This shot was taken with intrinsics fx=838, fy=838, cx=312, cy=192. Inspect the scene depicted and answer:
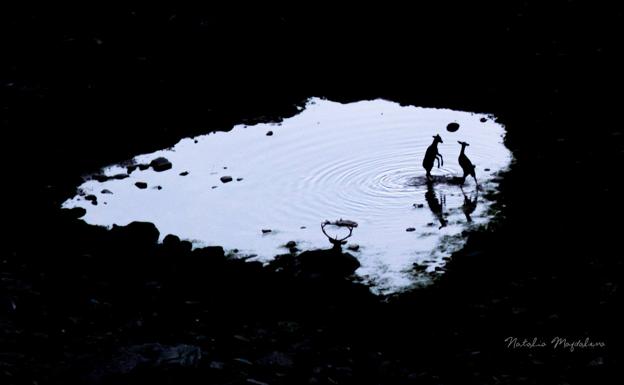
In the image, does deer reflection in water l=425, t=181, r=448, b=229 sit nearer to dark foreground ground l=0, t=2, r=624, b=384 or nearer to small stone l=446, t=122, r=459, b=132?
dark foreground ground l=0, t=2, r=624, b=384

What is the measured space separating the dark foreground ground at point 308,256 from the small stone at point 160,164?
1.88 feet

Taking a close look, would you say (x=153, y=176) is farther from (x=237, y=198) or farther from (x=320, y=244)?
(x=320, y=244)

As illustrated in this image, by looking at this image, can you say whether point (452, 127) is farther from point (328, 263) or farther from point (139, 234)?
point (139, 234)

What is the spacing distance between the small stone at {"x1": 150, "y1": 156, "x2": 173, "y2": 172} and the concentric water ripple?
4.3 inches

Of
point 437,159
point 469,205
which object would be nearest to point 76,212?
point 437,159

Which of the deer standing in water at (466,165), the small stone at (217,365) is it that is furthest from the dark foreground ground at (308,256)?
the deer standing in water at (466,165)

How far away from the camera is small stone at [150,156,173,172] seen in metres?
10.5

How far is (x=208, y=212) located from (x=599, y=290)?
167 inches

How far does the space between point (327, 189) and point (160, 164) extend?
7.55 ft

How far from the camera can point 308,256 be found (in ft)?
25.6

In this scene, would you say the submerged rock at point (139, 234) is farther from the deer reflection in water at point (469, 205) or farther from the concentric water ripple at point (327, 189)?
the deer reflection in water at point (469, 205)

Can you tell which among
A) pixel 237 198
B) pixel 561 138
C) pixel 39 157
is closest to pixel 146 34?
pixel 39 157

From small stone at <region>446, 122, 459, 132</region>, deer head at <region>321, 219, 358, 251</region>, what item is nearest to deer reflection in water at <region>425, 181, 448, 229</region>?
deer head at <region>321, 219, 358, 251</region>

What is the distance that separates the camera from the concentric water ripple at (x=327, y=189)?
830 centimetres
